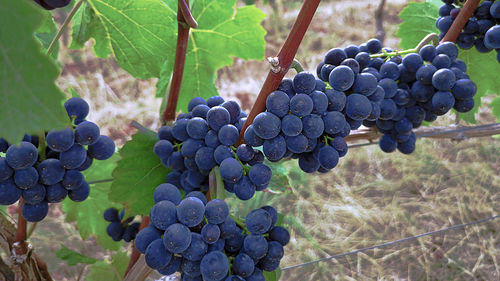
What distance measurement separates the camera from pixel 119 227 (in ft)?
3.27

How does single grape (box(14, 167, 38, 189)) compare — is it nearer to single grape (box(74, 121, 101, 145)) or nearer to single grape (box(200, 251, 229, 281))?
single grape (box(74, 121, 101, 145))

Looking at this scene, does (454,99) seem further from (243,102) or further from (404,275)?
(243,102)

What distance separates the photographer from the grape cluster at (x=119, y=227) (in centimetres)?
98

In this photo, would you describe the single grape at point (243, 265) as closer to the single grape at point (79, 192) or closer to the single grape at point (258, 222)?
the single grape at point (258, 222)

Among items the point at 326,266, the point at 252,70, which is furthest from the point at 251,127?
the point at 252,70

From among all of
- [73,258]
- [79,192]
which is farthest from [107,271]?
[79,192]

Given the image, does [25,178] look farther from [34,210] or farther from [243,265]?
[243,265]

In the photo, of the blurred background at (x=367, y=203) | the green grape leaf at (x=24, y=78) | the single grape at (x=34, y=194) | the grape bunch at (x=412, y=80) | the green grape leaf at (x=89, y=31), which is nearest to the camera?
the green grape leaf at (x=24, y=78)

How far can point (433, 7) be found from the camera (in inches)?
38.3

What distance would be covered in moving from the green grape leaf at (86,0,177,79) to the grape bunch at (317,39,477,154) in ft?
0.96

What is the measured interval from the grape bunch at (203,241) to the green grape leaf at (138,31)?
0.34 metres

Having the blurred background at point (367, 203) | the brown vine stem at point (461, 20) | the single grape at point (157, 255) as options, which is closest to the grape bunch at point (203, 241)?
the single grape at point (157, 255)

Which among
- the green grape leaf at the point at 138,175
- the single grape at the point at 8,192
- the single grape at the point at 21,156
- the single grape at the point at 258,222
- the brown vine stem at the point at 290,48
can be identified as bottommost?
the green grape leaf at the point at 138,175

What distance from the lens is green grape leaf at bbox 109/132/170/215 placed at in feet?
2.34
